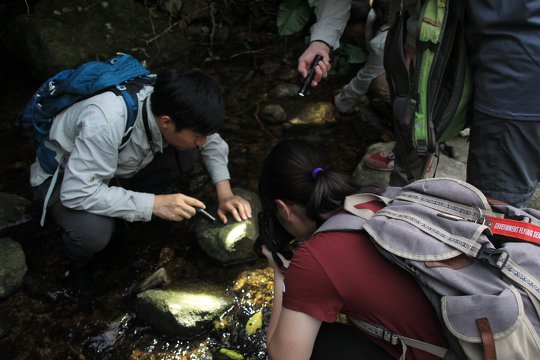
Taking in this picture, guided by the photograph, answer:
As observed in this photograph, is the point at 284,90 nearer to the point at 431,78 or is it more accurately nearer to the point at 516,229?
the point at 431,78

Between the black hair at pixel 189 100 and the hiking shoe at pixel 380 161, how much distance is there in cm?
172

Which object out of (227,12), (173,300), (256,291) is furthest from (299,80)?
(173,300)

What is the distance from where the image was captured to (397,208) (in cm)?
166

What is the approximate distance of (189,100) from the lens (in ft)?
8.00

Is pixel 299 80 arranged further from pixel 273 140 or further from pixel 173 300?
pixel 173 300

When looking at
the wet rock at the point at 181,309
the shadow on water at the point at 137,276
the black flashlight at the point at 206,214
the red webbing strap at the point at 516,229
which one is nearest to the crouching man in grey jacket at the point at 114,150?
the black flashlight at the point at 206,214

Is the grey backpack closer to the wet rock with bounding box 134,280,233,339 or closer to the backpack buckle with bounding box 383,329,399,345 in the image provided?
the backpack buckle with bounding box 383,329,399,345

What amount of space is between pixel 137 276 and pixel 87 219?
0.64 metres

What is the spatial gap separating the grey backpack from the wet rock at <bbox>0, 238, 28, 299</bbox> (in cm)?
240

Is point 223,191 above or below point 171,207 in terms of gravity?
below

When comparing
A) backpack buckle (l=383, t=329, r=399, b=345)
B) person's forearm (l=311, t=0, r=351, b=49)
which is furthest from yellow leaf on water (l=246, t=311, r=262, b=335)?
person's forearm (l=311, t=0, r=351, b=49)

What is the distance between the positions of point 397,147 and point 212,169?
1346 mm

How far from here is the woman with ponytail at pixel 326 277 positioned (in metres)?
1.61

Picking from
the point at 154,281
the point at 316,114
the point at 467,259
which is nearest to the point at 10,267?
the point at 154,281
